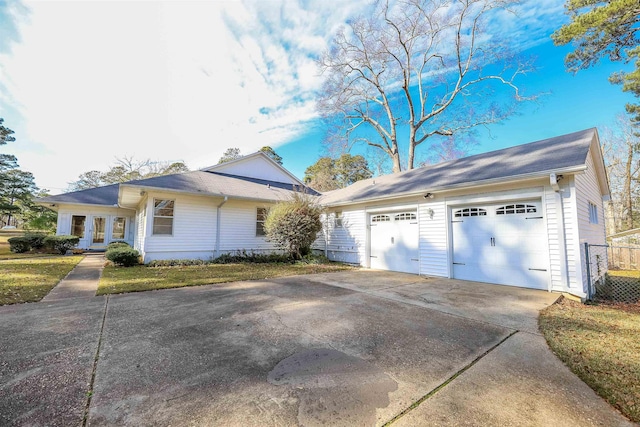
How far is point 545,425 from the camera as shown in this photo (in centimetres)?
183

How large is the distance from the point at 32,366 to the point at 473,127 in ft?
75.5

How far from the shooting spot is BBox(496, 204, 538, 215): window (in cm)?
644

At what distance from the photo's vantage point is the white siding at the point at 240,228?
11.8 metres

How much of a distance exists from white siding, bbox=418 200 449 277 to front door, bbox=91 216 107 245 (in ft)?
63.0

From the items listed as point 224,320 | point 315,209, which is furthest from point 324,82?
point 224,320

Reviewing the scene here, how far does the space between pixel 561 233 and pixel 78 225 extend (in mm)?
23011

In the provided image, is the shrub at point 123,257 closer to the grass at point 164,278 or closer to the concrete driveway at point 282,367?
the grass at point 164,278

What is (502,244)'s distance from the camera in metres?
6.78

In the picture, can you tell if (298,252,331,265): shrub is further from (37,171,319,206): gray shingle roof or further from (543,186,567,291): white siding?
Result: (543,186,567,291): white siding

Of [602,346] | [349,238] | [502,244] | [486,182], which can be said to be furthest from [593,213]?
[349,238]

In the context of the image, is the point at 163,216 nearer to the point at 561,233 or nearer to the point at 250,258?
the point at 250,258

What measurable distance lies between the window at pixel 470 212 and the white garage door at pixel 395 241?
134cm

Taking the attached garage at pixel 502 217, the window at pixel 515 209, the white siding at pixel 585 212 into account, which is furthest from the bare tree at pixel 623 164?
the window at pixel 515 209

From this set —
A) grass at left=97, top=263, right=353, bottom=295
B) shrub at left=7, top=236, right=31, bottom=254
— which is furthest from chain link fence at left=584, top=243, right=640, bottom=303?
shrub at left=7, top=236, right=31, bottom=254
